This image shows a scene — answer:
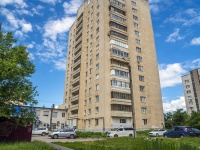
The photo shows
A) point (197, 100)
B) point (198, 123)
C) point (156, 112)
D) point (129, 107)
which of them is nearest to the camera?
point (198, 123)

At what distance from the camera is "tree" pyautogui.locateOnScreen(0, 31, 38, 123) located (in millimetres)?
16234

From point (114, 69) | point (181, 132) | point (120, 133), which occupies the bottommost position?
point (120, 133)

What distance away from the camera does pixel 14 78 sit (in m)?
17.3

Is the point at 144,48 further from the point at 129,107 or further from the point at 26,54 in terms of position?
the point at 26,54

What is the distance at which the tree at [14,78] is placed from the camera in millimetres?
16234

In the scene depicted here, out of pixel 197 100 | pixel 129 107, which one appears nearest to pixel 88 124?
pixel 129 107

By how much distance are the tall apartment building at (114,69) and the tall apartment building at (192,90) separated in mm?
46170

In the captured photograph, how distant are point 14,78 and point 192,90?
90.6m

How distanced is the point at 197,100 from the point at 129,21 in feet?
187

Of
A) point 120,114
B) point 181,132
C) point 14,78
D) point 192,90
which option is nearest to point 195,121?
point 120,114

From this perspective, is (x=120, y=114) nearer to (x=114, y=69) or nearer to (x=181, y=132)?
(x=114, y=69)

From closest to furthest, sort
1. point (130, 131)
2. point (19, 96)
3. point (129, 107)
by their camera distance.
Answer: point (19, 96), point (130, 131), point (129, 107)

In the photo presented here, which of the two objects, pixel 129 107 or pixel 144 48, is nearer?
pixel 129 107

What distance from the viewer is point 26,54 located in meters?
19.0
